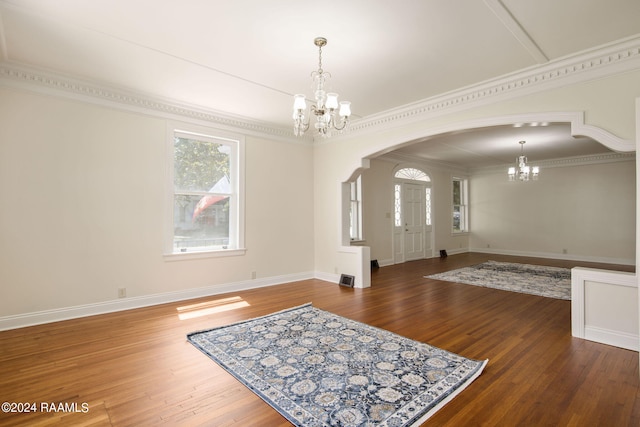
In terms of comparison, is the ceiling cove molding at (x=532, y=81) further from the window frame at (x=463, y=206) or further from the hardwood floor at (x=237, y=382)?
the window frame at (x=463, y=206)

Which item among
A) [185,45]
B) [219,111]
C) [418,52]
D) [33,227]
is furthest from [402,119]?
[33,227]

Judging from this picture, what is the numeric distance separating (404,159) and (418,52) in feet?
17.5

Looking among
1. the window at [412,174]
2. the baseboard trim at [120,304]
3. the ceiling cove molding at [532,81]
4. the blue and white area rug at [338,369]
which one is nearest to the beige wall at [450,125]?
the ceiling cove molding at [532,81]

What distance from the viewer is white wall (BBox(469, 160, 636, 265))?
8062 millimetres

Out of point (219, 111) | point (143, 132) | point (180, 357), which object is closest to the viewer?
point (180, 357)

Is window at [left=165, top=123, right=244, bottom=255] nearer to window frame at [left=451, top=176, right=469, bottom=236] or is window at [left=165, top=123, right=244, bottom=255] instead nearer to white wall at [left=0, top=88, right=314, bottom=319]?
white wall at [left=0, top=88, right=314, bottom=319]

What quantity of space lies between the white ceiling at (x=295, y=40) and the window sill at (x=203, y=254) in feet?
7.38

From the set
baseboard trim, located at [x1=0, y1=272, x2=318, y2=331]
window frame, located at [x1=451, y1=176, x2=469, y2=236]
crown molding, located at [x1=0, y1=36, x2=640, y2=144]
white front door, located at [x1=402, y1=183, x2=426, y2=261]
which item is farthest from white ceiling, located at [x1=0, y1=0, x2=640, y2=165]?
window frame, located at [x1=451, y1=176, x2=469, y2=236]

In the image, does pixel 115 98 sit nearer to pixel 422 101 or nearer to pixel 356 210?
pixel 422 101

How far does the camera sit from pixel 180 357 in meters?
2.82

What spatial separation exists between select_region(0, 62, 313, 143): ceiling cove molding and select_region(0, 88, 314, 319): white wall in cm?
9

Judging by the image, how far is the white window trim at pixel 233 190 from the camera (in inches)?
180

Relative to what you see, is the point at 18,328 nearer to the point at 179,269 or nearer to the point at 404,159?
the point at 179,269

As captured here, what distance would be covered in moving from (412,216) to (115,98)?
7191mm
